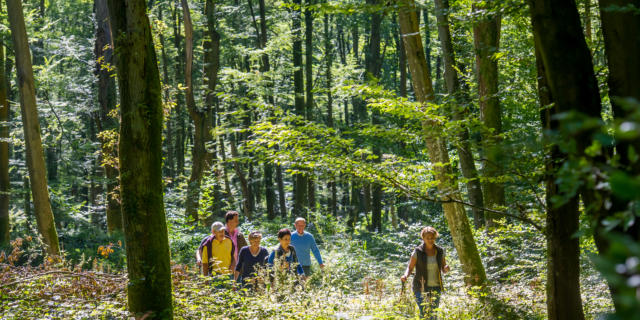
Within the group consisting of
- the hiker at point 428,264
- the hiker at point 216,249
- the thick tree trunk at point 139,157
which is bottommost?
the hiker at point 428,264

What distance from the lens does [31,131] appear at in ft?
38.0

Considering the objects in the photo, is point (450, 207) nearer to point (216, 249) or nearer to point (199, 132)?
point (216, 249)

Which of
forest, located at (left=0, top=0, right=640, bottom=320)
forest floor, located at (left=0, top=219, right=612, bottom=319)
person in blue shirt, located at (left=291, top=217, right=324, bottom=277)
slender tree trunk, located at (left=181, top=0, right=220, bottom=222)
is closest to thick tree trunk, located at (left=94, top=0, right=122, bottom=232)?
slender tree trunk, located at (left=181, top=0, right=220, bottom=222)

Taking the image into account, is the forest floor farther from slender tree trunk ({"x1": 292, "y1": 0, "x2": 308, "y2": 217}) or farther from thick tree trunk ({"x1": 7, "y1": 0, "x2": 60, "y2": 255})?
slender tree trunk ({"x1": 292, "y1": 0, "x2": 308, "y2": 217})

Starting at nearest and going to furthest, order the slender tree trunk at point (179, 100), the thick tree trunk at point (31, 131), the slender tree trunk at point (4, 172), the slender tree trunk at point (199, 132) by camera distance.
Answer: the thick tree trunk at point (31, 131), the slender tree trunk at point (4, 172), the slender tree trunk at point (199, 132), the slender tree trunk at point (179, 100)

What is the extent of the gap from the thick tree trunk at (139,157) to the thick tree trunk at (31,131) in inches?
293

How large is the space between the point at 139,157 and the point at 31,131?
7.85m

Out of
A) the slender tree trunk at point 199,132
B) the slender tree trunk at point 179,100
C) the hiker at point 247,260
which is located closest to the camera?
the hiker at point 247,260

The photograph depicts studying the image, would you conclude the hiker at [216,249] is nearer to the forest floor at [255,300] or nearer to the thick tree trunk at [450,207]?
the forest floor at [255,300]

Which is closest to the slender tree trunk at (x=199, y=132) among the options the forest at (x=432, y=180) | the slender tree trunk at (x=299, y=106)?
the slender tree trunk at (x=299, y=106)

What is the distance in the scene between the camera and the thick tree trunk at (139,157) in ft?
17.3

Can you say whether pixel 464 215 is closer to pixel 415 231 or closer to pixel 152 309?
pixel 152 309

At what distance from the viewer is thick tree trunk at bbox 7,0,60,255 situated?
11.5 metres

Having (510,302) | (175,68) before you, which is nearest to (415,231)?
(510,302)
